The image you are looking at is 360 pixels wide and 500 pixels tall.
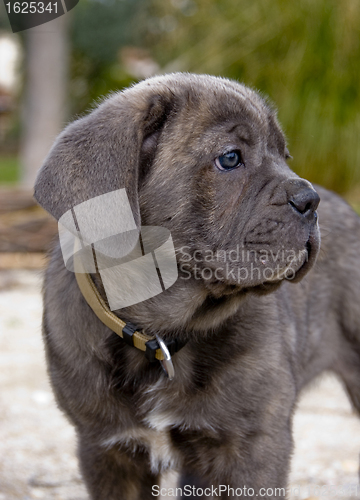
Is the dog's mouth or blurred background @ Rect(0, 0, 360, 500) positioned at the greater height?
the dog's mouth

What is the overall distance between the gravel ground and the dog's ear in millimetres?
960

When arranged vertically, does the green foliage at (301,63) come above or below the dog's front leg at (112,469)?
below

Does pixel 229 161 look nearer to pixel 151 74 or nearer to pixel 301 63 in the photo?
pixel 151 74

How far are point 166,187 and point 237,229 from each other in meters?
0.34

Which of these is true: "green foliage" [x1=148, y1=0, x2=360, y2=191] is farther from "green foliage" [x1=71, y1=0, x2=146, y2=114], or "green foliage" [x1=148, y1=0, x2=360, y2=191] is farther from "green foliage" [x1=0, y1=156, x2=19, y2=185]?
"green foliage" [x1=0, y1=156, x2=19, y2=185]

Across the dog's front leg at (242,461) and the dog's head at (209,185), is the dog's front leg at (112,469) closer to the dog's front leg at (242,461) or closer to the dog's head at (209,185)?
the dog's front leg at (242,461)

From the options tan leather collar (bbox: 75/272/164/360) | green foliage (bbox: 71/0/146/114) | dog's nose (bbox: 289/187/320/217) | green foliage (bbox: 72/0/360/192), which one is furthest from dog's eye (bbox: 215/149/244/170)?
green foliage (bbox: 71/0/146/114)

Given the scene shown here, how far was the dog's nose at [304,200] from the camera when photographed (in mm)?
2533

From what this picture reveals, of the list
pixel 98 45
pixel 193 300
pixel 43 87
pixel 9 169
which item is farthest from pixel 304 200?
pixel 9 169

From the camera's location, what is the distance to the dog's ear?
2.37 m

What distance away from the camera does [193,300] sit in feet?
8.97

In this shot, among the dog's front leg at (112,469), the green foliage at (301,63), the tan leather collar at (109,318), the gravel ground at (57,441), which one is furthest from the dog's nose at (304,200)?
the green foliage at (301,63)

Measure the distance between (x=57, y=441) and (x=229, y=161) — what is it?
8.81ft

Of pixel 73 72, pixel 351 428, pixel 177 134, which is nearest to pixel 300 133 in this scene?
pixel 351 428
